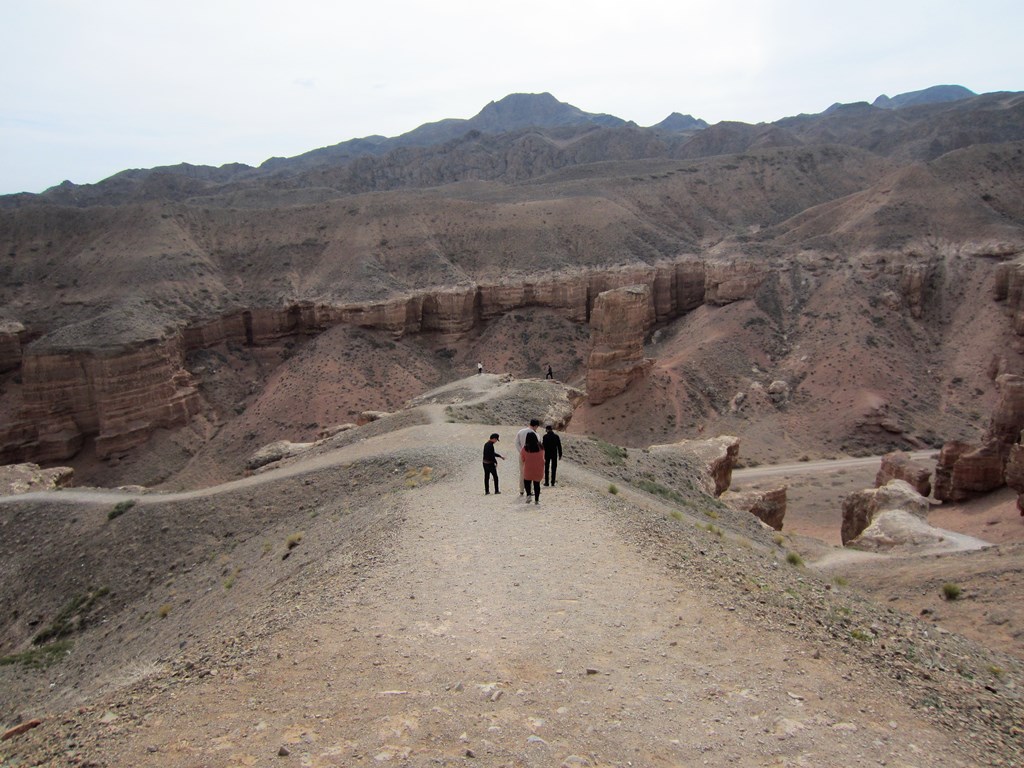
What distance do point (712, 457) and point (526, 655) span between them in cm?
1986

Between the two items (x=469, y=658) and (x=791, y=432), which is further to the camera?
(x=791, y=432)

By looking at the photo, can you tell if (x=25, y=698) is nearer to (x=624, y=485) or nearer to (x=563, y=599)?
(x=563, y=599)

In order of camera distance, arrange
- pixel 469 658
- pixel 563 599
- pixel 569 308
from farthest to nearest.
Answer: pixel 569 308 → pixel 563 599 → pixel 469 658

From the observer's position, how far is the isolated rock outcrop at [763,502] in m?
26.3

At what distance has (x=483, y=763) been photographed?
6223mm

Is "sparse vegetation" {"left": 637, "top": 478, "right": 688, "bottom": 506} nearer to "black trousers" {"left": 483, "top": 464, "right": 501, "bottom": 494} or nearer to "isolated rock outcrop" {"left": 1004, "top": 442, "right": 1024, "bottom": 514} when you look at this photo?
"black trousers" {"left": 483, "top": 464, "right": 501, "bottom": 494}

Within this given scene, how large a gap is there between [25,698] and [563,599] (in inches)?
475

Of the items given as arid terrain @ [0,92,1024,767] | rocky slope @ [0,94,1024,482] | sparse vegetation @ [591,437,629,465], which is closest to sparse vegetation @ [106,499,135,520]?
arid terrain @ [0,92,1024,767]

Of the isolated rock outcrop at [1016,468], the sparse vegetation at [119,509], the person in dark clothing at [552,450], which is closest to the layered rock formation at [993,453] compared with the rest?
the isolated rock outcrop at [1016,468]

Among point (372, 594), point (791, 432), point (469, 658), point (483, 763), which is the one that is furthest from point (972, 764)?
point (791, 432)

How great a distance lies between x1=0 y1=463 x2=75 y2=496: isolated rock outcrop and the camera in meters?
27.0

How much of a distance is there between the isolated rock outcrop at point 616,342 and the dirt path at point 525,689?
105 ft

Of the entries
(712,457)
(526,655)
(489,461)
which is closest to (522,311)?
(712,457)

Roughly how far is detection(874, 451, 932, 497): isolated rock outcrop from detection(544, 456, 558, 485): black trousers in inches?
888
